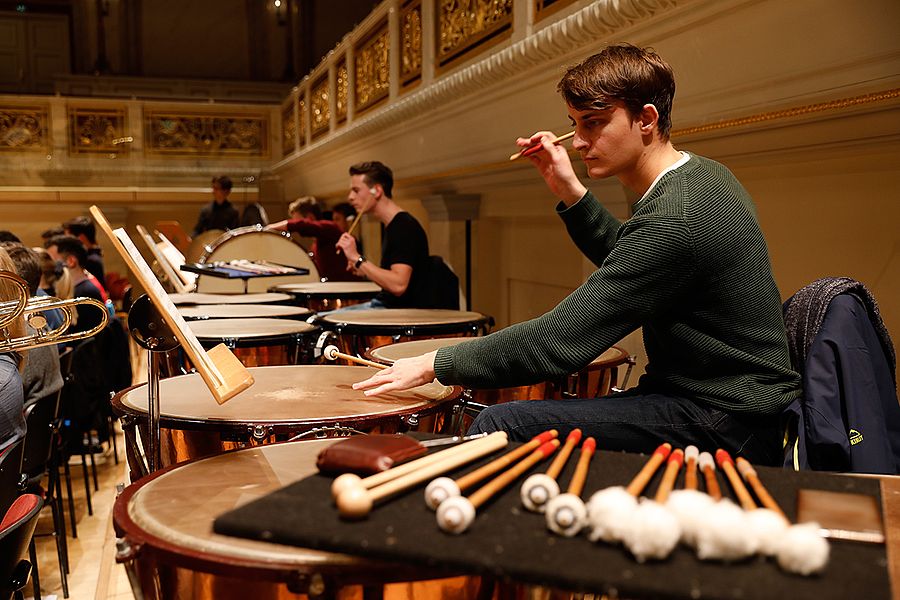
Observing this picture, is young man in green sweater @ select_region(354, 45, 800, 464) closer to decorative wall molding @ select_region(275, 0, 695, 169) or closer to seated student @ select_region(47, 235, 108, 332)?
decorative wall molding @ select_region(275, 0, 695, 169)

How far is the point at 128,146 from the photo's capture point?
11984mm

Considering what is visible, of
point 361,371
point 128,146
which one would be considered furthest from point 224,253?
point 128,146

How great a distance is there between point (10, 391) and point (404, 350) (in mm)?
1155

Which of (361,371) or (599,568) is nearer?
(599,568)

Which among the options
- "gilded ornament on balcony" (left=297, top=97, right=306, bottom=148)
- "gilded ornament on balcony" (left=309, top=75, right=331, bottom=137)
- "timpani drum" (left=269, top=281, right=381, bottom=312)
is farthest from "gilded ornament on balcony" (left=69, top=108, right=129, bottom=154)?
"timpani drum" (left=269, top=281, right=381, bottom=312)

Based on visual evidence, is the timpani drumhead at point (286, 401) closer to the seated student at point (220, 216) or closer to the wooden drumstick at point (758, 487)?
the wooden drumstick at point (758, 487)

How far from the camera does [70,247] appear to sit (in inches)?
211

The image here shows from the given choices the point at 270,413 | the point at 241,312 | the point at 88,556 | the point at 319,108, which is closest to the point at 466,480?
the point at 270,413

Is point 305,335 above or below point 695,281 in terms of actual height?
below

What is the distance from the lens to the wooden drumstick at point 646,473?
1.07m

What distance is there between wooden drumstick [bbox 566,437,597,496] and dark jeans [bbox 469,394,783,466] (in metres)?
0.54

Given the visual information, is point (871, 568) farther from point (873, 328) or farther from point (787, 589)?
point (873, 328)

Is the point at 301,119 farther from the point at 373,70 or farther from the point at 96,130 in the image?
the point at 373,70

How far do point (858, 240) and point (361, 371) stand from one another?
5.28 ft
